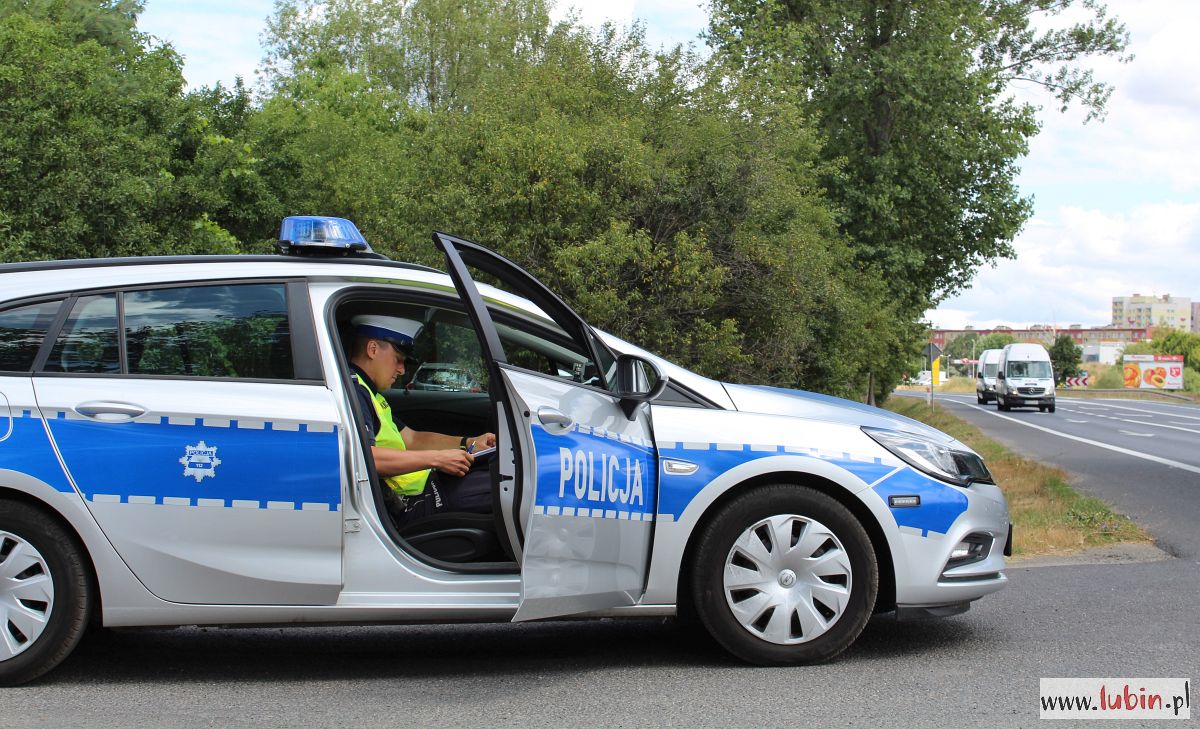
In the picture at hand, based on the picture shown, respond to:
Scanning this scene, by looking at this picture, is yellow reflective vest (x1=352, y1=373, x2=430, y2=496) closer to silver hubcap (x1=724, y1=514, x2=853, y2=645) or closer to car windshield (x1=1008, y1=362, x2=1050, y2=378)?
silver hubcap (x1=724, y1=514, x2=853, y2=645)

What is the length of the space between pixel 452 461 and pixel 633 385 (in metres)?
0.82

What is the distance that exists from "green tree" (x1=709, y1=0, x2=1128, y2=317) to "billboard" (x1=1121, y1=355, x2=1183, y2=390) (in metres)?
66.9

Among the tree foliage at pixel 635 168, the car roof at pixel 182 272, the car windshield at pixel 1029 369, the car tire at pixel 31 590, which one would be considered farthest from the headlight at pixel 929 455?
the car windshield at pixel 1029 369

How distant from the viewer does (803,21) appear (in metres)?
32.0

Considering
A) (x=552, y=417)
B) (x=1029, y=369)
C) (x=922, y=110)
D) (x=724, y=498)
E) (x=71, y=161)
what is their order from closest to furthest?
(x=552, y=417)
(x=724, y=498)
(x=71, y=161)
(x=922, y=110)
(x=1029, y=369)

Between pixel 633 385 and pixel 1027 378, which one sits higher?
pixel 633 385

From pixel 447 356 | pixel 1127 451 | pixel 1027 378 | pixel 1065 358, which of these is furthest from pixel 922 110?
pixel 1065 358

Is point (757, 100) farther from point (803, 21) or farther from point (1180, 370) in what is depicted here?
point (1180, 370)

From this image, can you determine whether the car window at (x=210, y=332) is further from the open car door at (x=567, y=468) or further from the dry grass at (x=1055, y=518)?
the dry grass at (x=1055, y=518)

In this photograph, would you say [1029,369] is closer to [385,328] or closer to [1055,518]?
[1055,518]

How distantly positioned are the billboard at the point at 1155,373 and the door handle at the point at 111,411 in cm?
9893

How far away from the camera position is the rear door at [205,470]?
443 cm

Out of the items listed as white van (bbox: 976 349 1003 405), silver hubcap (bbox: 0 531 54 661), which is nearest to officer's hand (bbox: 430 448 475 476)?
silver hubcap (bbox: 0 531 54 661)

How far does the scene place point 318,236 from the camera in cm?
489
